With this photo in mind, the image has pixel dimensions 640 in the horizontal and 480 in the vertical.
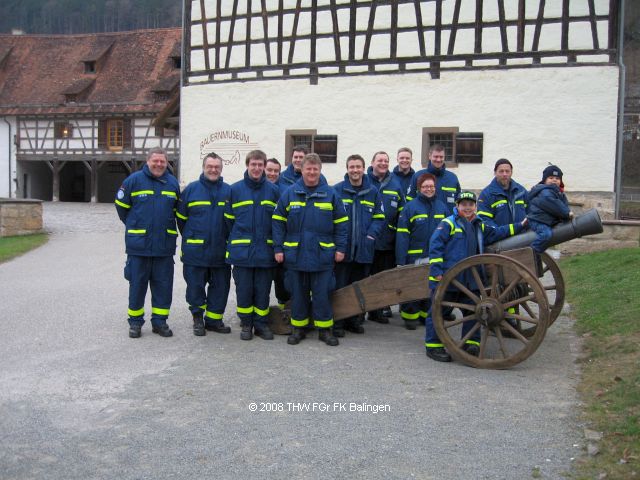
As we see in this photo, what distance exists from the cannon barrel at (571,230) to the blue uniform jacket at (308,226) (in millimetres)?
1464

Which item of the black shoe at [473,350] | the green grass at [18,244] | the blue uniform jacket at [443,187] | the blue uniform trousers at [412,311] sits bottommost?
the black shoe at [473,350]

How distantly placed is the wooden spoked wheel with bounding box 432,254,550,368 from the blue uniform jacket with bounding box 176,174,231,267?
7.21 feet

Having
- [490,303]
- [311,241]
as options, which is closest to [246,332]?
[311,241]

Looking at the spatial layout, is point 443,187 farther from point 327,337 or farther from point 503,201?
point 327,337

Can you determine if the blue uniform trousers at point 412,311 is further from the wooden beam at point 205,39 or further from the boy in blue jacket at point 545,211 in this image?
the wooden beam at point 205,39

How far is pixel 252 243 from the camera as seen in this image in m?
6.33

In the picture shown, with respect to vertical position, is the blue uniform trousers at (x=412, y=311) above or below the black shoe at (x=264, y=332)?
above

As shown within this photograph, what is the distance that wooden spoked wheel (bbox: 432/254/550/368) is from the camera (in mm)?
5164

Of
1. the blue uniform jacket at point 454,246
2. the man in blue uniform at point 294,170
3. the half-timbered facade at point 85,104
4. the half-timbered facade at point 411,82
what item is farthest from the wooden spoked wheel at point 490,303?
the half-timbered facade at point 85,104

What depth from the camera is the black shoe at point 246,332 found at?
638 centimetres

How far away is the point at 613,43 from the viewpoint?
1452cm

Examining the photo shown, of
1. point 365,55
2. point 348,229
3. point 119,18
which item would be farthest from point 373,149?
point 119,18

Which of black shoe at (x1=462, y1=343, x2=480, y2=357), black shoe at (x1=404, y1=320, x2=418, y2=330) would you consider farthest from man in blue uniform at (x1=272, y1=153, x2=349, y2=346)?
black shoe at (x1=462, y1=343, x2=480, y2=357)

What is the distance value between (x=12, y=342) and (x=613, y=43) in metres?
13.2
